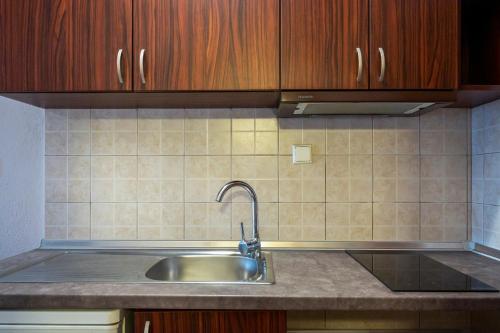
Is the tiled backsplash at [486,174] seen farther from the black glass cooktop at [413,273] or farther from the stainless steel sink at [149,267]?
the stainless steel sink at [149,267]

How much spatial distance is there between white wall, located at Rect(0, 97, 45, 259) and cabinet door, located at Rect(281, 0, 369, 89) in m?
1.25

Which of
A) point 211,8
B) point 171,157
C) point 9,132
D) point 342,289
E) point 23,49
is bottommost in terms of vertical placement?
point 342,289

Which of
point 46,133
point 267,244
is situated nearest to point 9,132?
point 46,133

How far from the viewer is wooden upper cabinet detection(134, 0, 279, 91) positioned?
1.38m

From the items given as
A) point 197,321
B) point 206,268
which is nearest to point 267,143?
point 206,268

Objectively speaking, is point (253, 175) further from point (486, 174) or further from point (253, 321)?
point (486, 174)

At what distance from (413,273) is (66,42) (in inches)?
63.4

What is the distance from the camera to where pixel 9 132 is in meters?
1.61

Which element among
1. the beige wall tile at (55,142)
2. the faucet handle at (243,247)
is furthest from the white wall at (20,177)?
the faucet handle at (243,247)

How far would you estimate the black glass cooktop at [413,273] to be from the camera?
1140mm

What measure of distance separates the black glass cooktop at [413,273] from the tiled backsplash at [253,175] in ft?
0.47

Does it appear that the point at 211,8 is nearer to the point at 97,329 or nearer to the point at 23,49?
the point at 23,49

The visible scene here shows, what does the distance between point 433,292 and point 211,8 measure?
4.20ft

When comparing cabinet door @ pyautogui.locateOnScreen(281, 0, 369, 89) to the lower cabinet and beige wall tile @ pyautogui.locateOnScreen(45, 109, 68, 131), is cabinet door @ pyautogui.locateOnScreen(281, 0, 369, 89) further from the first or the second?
beige wall tile @ pyautogui.locateOnScreen(45, 109, 68, 131)
